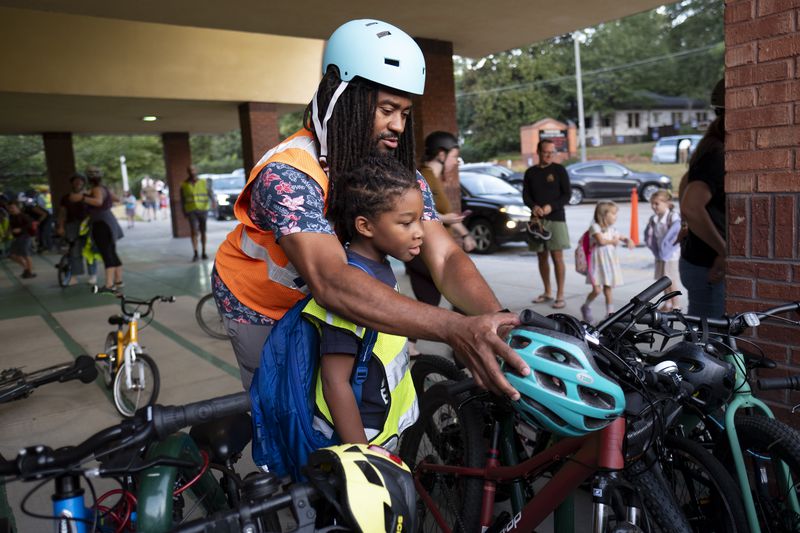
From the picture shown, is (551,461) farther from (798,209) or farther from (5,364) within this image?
(5,364)

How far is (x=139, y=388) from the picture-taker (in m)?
4.98

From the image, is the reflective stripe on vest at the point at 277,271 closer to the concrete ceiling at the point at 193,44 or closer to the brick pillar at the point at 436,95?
the concrete ceiling at the point at 193,44

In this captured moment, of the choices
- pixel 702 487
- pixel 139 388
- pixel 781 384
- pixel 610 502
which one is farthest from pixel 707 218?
pixel 139 388

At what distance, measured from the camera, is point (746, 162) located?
2848mm

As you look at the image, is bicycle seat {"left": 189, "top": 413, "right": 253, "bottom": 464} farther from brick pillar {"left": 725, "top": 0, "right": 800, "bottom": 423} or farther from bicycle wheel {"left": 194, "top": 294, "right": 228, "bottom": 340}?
bicycle wheel {"left": 194, "top": 294, "right": 228, "bottom": 340}

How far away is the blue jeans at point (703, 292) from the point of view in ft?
12.0

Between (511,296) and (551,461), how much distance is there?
19.9ft

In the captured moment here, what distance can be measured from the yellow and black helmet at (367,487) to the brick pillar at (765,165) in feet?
7.26

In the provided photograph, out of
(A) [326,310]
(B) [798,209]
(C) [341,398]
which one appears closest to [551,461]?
(C) [341,398]

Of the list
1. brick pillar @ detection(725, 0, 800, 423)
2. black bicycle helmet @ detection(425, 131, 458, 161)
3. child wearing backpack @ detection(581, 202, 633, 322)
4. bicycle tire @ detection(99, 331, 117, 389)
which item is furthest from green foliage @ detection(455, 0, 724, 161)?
brick pillar @ detection(725, 0, 800, 423)

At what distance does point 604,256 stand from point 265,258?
5434mm

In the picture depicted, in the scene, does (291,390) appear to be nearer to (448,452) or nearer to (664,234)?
(448,452)

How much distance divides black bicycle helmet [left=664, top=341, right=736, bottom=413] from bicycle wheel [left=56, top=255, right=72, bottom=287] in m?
11.5

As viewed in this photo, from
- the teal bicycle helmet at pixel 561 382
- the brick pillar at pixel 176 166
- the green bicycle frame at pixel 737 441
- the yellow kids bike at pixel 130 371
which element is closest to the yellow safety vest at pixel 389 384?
the teal bicycle helmet at pixel 561 382
